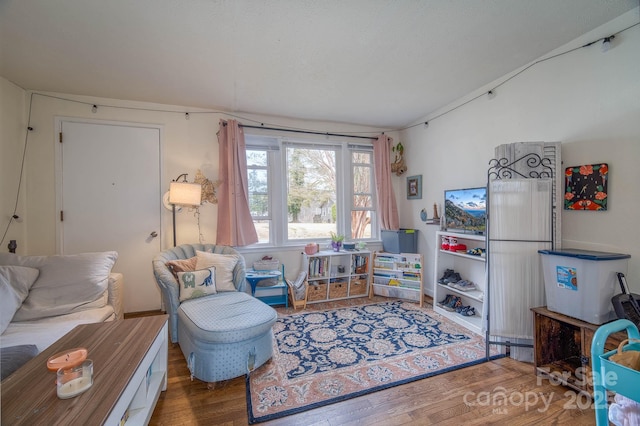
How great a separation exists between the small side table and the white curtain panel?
2.19 meters

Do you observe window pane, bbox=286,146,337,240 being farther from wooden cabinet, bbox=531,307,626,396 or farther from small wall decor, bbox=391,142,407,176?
wooden cabinet, bbox=531,307,626,396

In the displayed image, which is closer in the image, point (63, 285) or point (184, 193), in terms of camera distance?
point (63, 285)

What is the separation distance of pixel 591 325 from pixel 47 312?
3.72m

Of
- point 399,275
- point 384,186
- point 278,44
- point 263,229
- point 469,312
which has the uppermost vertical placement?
point 278,44

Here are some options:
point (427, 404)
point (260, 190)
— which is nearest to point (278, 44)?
point (260, 190)

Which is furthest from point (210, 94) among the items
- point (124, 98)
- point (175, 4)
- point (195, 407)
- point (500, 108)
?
point (500, 108)

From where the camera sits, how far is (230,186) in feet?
10.4

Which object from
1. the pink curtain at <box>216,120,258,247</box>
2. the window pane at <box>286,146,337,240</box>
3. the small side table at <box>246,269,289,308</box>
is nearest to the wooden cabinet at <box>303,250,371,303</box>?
the small side table at <box>246,269,289,308</box>

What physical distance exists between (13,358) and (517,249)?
3182 mm

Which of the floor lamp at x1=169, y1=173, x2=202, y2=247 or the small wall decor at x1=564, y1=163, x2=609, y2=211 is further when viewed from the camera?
the floor lamp at x1=169, y1=173, x2=202, y2=247

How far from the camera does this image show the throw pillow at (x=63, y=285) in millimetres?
1885

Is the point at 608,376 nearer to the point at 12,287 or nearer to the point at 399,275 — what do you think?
the point at 399,275

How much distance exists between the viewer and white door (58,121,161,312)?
2.79 m

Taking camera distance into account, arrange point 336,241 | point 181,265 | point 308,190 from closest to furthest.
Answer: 1. point 181,265
2. point 336,241
3. point 308,190
